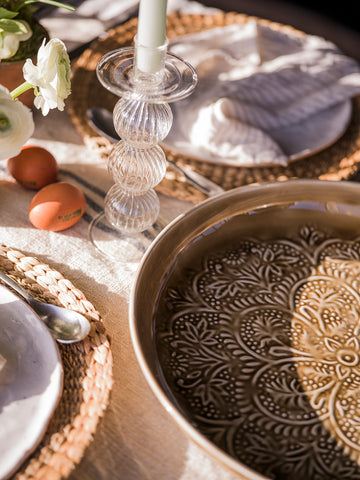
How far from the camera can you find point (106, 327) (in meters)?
0.52

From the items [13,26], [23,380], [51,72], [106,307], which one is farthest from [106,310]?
[13,26]

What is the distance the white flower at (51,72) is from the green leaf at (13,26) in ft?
0.46

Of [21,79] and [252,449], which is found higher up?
[21,79]

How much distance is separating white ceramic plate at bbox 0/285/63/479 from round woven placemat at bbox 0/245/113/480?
0.05 ft

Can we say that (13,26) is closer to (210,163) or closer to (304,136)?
(210,163)

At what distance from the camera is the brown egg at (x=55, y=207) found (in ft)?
1.90

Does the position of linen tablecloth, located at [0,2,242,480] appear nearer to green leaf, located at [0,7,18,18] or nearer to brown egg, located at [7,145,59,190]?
brown egg, located at [7,145,59,190]

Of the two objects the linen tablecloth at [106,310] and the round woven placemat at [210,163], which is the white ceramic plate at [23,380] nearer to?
the linen tablecloth at [106,310]

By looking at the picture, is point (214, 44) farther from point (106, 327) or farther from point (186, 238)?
point (106, 327)

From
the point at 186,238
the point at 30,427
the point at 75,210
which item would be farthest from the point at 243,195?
the point at 30,427

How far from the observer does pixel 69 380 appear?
0.44 metres

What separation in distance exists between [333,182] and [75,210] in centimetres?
30

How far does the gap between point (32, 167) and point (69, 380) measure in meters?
0.28

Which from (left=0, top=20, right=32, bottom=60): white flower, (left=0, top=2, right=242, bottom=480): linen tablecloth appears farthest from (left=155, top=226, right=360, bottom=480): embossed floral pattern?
(left=0, top=20, right=32, bottom=60): white flower
